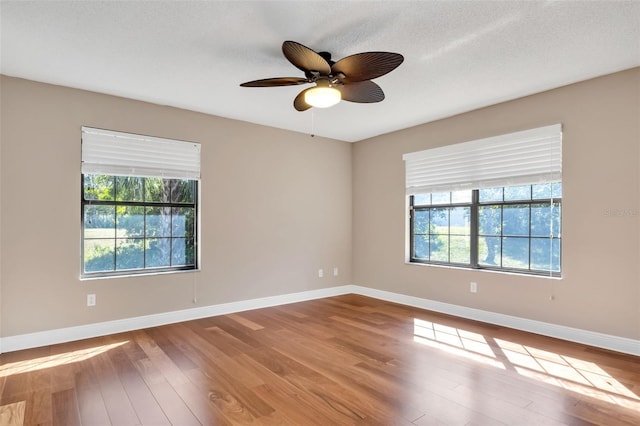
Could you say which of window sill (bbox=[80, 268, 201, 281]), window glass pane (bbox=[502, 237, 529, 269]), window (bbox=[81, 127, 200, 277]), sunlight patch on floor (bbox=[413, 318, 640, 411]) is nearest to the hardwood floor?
sunlight patch on floor (bbox=[413, 318, 640, 411])

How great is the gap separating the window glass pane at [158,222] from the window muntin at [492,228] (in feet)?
11.0

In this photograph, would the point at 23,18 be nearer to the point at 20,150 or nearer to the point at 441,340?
the point at 20,150

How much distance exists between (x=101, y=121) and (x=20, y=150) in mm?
771

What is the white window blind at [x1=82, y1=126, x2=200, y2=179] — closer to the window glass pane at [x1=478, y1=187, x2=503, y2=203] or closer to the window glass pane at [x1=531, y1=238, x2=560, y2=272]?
the window glass pane at [x1=478, y1=187, x2=503, y2=203]

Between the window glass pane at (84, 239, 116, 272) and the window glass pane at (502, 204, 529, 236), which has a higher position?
the window glass pane at (502, 204, 529, 236)

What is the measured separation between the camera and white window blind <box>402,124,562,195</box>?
3.78 metres

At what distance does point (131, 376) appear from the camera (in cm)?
279

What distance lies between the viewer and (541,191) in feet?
12.9

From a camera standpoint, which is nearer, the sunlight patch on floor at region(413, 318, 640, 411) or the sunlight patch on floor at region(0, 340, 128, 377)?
the sunlight patch on floor at region(413, 318, 640, 411)

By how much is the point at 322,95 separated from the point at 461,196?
2782mm

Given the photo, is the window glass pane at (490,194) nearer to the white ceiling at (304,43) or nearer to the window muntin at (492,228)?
the window muntin at (492,228)

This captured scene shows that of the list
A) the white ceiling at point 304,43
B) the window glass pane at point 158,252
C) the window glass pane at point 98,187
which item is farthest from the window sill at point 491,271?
the window glass pane at point 98,187

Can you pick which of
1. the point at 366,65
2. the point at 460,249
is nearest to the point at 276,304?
the point at 460,249

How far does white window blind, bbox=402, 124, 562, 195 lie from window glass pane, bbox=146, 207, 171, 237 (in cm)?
329
